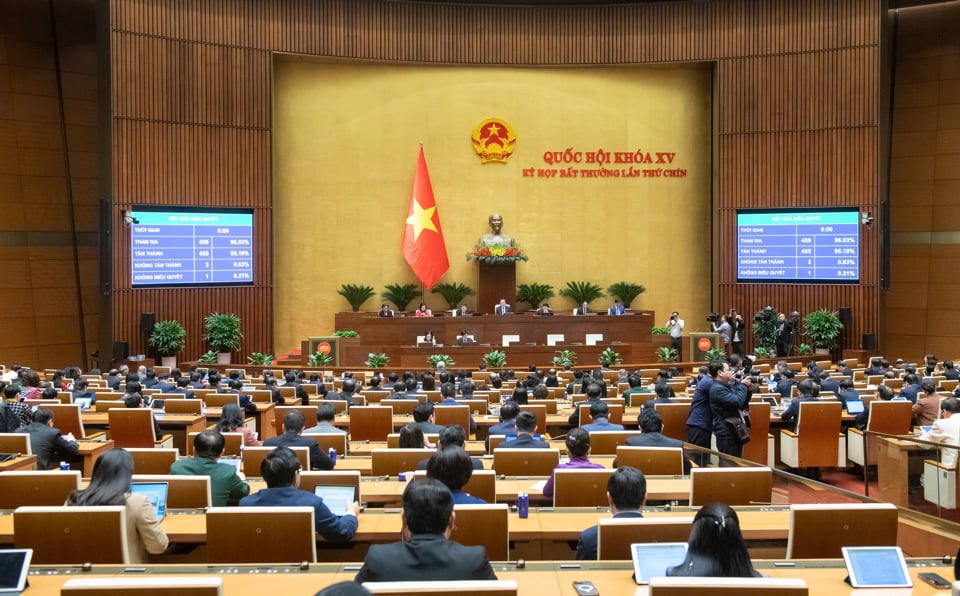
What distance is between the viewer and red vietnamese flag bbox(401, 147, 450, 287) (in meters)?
19.2

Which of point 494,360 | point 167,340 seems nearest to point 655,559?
point 494,360

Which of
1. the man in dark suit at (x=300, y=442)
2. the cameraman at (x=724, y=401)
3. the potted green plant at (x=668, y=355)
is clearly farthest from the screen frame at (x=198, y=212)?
the cameraman at (x=724, y=401)

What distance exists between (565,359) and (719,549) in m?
13.2

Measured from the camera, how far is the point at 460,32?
19672 mm

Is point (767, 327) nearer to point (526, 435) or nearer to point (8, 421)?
point (526, 435)

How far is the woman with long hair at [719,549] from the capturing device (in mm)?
2730

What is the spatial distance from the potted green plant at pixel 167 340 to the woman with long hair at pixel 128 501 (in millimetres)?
13467

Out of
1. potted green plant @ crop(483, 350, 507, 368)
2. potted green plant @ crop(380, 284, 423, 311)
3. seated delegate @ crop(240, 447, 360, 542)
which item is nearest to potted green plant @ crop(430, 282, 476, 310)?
potted green plant @ crop(380, 284, 423, 311)

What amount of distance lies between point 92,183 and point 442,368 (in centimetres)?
970

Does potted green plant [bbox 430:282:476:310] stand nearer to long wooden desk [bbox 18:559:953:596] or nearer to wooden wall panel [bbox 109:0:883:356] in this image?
wooden wall panel [bbox 109:0:883:356]

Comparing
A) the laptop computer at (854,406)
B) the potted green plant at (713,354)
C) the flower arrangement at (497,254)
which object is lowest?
the potted green plant at (713,354)

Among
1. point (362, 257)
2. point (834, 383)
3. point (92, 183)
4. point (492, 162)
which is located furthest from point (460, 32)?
point (834, 383)

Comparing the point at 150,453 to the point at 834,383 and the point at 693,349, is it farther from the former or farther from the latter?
the point at 693,349

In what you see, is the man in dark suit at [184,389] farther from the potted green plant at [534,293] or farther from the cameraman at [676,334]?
the cameraman at [676,334]
